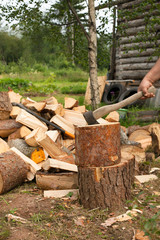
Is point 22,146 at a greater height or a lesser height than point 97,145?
lesser

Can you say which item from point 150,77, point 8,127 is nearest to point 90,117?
point 150,77

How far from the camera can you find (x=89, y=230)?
2.16 metres

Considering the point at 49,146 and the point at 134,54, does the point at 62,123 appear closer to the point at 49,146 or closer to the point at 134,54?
the point at 49,146

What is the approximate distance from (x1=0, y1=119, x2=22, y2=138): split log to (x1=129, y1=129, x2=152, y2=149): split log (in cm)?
200

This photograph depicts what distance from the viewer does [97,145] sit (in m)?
2.43

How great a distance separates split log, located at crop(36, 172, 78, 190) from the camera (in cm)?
296

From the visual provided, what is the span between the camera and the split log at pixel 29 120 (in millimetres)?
3834

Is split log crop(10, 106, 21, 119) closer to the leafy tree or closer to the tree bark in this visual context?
the tree bark

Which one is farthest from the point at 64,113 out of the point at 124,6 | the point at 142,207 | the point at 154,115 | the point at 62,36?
the point at 124,6

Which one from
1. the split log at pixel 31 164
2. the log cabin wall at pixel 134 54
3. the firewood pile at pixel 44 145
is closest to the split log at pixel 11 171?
the firewood pile at pixel 44 145

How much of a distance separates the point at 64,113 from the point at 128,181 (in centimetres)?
206

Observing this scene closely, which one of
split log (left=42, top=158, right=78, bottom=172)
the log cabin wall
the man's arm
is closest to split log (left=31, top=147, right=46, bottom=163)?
split log (left=42, top=158, right=78, bottom=172)

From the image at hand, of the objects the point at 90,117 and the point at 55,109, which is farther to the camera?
the point at 55,109

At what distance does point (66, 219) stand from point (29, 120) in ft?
6.25
